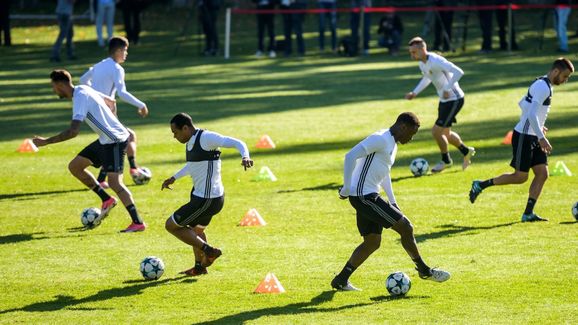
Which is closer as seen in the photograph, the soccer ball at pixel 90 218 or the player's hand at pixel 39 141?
the player's hand at pixel 39 141

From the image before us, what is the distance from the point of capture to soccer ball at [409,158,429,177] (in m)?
18.9

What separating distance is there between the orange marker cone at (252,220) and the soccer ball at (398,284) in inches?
164

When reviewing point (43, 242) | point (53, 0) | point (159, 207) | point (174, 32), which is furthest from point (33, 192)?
point (53, 0)

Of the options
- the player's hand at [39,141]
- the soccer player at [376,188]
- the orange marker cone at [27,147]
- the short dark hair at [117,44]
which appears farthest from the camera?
the orange marker cone at [27,147]

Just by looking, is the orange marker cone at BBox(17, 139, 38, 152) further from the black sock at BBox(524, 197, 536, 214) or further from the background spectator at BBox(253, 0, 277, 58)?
the background spectator at BBox(253, 0, 277, 58)

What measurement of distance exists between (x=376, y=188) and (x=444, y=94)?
783 centimetres

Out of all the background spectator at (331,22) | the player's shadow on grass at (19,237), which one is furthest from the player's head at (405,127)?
the background spectator at (331,22)

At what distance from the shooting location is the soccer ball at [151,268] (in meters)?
12.4

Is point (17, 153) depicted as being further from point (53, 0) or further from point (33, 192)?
point (53, 0)

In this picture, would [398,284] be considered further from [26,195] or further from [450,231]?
[26,195]

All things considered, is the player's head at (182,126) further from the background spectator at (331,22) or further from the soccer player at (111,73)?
the background spectator at (331,22)

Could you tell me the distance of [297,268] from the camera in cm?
1290

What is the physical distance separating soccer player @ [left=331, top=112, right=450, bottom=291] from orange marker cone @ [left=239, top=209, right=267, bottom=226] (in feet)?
12.6

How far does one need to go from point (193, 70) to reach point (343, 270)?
2285 centimetres
